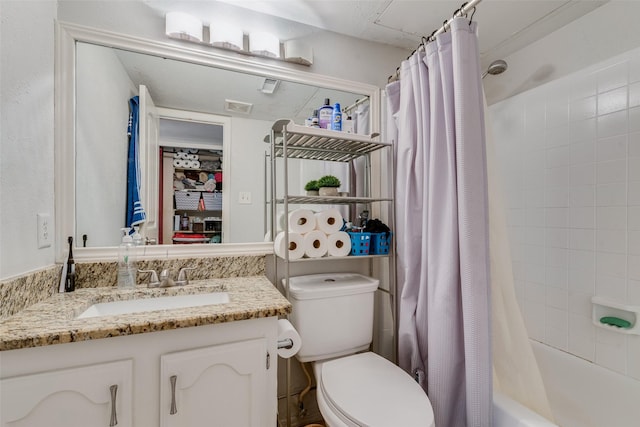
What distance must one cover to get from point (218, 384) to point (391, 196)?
1166 mm

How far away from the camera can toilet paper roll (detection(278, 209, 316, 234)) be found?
1307 mm

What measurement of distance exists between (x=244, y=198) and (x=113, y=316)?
0.74 metres

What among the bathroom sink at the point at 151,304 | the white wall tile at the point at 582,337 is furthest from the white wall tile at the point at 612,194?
the bathroom sink at the point at 151,304

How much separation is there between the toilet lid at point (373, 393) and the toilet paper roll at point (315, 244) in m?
0.48

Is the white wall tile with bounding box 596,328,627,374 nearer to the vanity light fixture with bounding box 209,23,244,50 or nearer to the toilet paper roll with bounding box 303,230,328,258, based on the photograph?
the toilet paper roll with bounding box 303,230,328,258

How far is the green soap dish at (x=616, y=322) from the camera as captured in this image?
1315 millimetres

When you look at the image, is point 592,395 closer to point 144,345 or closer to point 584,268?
point 584,268

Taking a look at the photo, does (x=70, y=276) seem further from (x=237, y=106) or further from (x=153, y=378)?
(x=237, y=106)

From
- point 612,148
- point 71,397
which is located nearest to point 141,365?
point 71,397

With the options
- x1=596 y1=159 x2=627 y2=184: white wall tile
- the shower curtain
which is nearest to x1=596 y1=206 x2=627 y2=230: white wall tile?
x1=596 y1=159 x2=627 y2=184: white wall tile

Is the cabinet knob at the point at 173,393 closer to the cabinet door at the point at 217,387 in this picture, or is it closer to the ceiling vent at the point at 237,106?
the cabinet door at the point at 217,387

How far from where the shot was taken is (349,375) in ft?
3.80

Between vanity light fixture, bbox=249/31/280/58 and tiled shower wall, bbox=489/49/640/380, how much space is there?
5.30 feet

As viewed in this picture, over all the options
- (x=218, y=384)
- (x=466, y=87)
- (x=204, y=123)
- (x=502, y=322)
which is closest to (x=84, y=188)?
(x=204, y=123)
